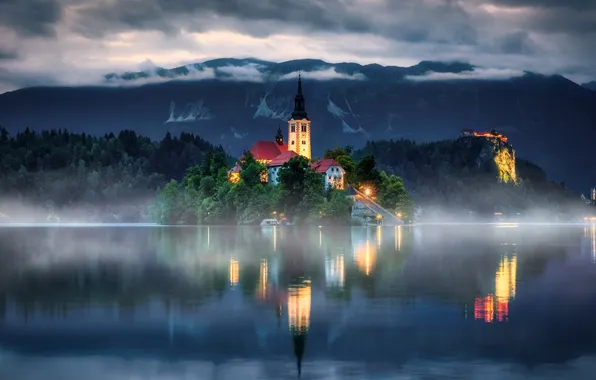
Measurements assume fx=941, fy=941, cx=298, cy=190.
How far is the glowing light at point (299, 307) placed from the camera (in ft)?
125

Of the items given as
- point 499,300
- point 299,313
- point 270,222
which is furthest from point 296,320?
point 270,222

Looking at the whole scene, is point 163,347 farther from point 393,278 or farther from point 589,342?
point 393,278

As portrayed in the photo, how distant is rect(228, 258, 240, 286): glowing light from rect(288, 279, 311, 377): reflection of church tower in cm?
418

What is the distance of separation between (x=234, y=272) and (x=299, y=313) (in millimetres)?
23153

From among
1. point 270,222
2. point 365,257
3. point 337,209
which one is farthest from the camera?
point 270,222

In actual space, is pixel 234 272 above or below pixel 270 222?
above

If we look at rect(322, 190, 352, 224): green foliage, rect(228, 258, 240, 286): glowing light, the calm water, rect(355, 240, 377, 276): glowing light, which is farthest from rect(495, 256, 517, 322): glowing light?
rect(322, 190, 352, 224): green foliage

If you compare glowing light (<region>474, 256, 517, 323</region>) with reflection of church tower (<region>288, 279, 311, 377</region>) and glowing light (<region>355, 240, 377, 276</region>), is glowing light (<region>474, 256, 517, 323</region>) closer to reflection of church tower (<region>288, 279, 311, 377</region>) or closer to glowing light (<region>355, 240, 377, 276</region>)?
reflection of church tower (<region>288, 279, 311, 377</region>)

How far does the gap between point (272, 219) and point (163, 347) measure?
162595 millimetres

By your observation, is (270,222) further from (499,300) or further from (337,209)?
(499,300)

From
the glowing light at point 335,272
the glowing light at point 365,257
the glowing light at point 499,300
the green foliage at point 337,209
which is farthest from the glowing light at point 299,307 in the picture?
the green foliage at point 337,209

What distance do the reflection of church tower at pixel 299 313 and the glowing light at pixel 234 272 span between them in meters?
4.18

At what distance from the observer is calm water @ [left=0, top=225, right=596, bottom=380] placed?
30438 mm

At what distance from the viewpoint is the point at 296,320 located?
40000mm
